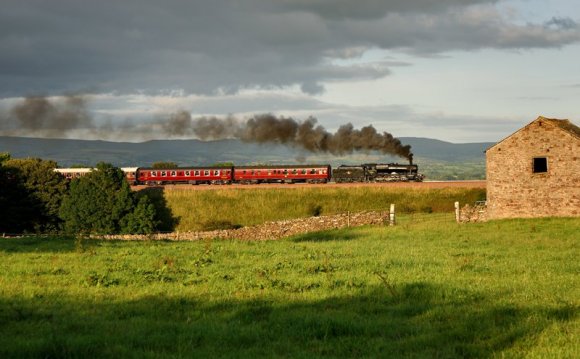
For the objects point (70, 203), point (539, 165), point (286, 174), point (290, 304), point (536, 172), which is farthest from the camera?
point (286, 174)

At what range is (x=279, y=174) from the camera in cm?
8794

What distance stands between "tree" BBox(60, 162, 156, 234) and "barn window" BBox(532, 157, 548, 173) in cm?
4236

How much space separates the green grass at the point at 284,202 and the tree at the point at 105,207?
4553 millimetres

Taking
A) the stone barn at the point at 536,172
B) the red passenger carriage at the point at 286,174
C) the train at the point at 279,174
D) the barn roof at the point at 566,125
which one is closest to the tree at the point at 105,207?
the train at the point at 279,174

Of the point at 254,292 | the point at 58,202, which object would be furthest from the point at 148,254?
the point at 58,202

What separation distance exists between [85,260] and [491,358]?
1701cm

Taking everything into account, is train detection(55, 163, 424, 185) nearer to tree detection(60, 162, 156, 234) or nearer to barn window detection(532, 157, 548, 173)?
tree detection(60, 162, 156, 234)

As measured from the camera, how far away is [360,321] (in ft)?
40.8

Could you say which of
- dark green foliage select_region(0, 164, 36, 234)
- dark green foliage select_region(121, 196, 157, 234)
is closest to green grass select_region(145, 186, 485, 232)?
dark green foliage select_region(121, 196, 157, 234)

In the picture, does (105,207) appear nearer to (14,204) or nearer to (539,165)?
(14,204)

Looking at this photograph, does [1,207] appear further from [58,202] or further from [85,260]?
[85,260]

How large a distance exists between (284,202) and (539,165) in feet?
116

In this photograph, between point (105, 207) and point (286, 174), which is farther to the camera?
point (286, 174)

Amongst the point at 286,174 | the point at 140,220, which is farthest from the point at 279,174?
the point at 140,220
